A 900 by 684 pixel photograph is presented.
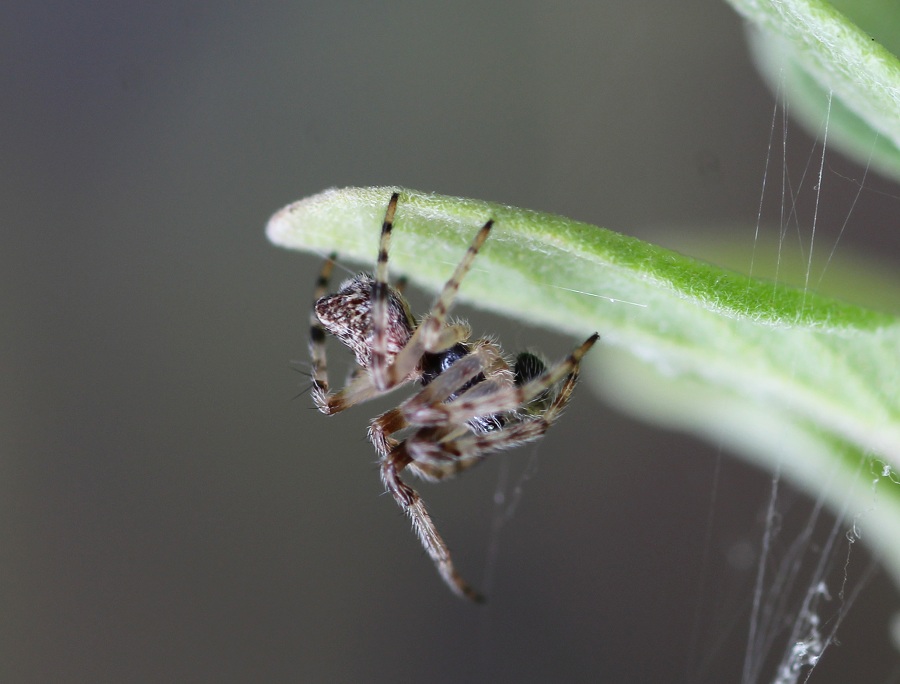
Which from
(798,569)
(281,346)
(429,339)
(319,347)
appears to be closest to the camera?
(429,339)

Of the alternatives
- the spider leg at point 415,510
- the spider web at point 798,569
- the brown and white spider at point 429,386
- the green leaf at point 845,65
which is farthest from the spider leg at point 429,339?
the spider web at point 798,569

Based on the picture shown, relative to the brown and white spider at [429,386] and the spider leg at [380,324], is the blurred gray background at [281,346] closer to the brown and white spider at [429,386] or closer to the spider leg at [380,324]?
the brown and white spider at [429,386]

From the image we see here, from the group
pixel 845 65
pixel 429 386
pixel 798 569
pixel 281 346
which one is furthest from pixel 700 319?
pixel 281 346

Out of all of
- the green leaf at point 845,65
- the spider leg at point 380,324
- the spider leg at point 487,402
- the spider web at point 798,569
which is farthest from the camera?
the spider web at point 798,569

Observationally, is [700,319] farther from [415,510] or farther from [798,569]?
[798,569]

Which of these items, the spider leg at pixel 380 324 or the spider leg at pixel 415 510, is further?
the spider leg at pixel 415 510

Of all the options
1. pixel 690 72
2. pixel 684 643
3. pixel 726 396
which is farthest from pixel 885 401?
pixel 690 72

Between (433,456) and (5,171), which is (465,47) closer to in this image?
(5,171)
